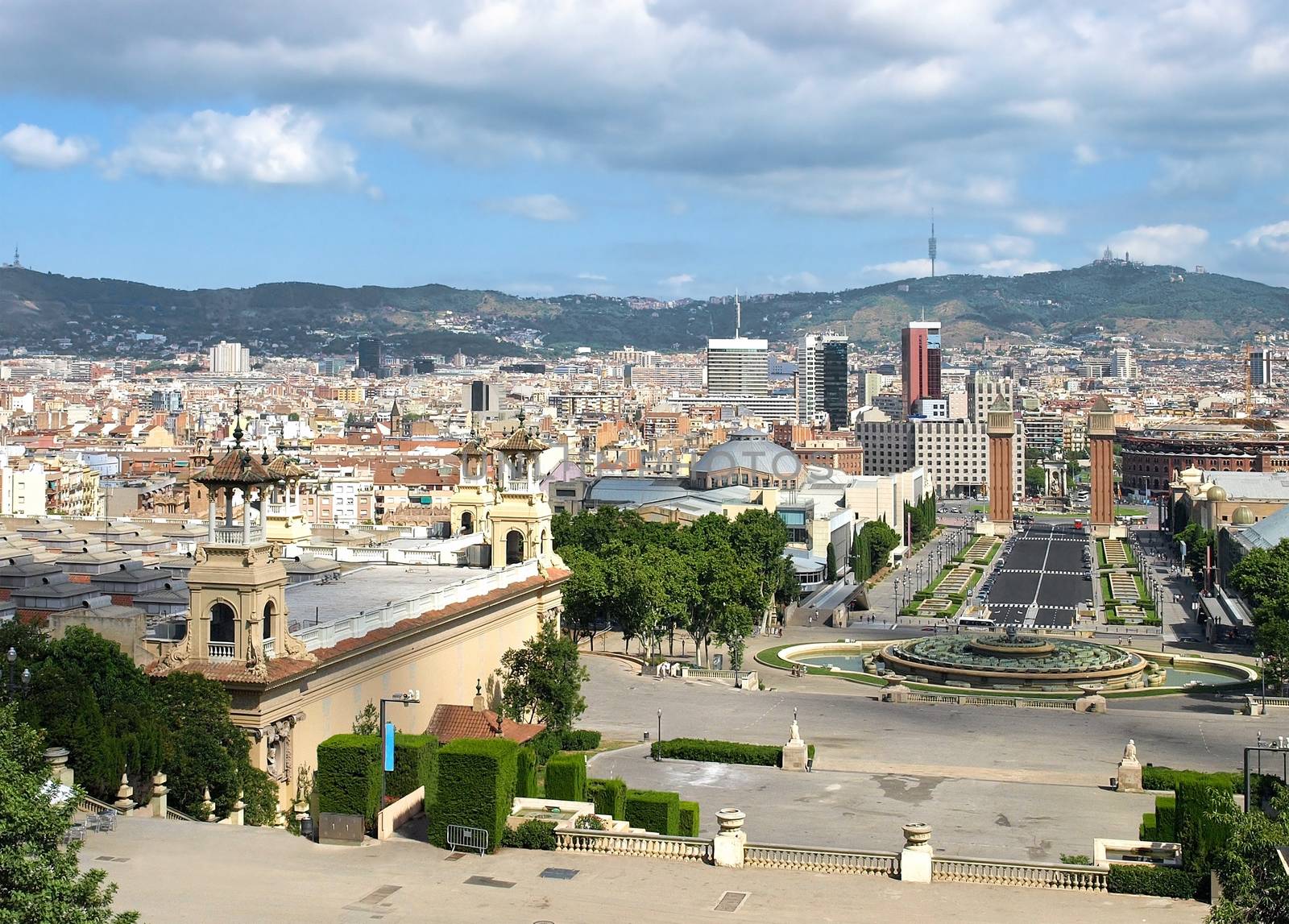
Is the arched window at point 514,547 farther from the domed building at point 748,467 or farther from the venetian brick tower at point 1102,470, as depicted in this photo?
the venetian brick tower at point 1102,470

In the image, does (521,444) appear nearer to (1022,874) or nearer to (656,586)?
(656,586)

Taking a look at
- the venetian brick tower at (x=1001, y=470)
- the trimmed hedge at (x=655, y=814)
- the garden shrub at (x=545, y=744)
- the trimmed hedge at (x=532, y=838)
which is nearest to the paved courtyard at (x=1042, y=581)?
the venetian brick tower at (x=1001, y=470)

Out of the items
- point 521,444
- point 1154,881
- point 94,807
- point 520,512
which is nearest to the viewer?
point 1154,881

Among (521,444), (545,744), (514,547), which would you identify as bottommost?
(545,744)

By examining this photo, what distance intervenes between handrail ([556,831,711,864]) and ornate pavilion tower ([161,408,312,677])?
8877 millimetres

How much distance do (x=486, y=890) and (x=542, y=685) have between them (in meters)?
21.2

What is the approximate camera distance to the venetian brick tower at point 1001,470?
168 m

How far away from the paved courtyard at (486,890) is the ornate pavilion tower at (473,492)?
30.5 metres

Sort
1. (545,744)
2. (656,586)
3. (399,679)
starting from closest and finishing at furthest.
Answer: (399,679) → (545,744) → (656,586)

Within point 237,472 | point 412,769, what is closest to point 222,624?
point 237,472

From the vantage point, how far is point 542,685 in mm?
48312

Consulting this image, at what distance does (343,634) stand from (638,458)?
159432 millimetres

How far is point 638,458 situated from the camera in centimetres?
19800

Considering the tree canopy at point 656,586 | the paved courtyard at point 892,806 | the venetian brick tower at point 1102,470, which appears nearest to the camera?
the paved courtyard at point 892,806
